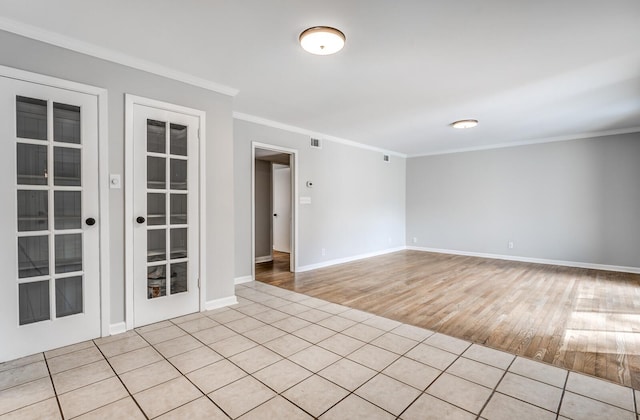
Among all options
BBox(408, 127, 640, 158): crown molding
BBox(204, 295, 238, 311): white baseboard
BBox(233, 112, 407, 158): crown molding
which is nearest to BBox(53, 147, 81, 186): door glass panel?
BBox(204, 295, 238, 311): white baseboard

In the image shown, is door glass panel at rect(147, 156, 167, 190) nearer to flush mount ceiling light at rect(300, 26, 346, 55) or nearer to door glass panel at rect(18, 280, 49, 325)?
door glass panel at rect(18, 280, 49, 325)

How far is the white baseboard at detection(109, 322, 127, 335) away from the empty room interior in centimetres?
2

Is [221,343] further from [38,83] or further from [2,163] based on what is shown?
[38,83]

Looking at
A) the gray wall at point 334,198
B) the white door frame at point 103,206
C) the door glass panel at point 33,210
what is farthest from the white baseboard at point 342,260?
the door glass panel at point 33,210

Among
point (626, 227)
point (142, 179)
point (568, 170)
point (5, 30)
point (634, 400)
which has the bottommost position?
point (634, 400)

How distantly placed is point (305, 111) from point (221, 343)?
3.33 metres

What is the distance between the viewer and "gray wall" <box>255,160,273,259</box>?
22.0 ft

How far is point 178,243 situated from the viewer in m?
3.36

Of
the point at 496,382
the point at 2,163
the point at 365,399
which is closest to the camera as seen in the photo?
the point at 365,399

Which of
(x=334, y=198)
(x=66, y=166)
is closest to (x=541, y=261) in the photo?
(x=334, y=198)

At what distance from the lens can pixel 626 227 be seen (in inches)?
222

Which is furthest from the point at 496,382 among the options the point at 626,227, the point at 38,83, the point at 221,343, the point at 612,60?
the point at 626,227

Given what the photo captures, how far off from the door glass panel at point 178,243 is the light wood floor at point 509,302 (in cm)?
175

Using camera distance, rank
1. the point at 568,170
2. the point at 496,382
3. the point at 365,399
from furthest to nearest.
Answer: the point at 568,170, the point at 496,382, the point at 365,399
